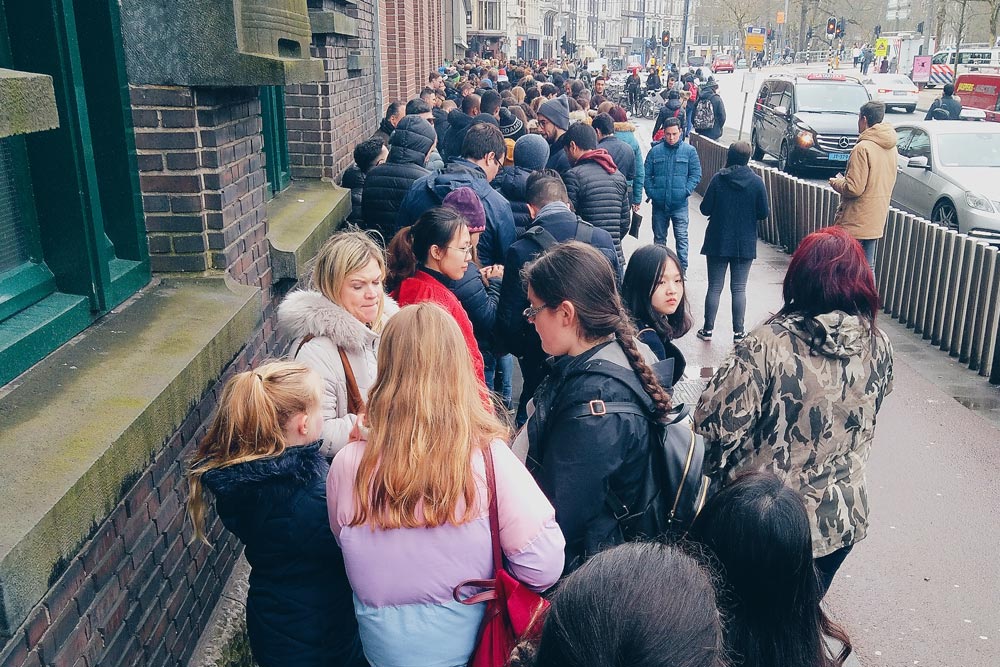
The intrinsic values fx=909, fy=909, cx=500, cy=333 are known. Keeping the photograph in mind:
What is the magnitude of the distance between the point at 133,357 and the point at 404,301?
1.77 metres

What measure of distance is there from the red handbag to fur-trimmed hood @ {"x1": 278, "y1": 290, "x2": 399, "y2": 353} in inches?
45.6

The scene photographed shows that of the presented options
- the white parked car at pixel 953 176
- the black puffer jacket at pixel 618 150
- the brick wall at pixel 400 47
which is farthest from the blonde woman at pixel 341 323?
the white parked car at pixel 953 176

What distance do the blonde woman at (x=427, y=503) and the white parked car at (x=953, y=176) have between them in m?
11.2

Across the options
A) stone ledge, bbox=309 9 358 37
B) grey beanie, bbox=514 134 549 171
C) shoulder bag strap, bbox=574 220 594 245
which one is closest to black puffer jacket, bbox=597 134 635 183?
grey beanie, bbox=514 134 549 171

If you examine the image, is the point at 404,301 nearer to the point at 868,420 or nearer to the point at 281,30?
the point at 281,30

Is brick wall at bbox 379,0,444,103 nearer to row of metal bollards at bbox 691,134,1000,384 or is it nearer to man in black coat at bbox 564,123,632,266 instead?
man in black coat at bbox 564,123,632,266

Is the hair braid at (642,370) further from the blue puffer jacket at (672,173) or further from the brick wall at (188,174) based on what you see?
the blue puffer jacket at (672,173)

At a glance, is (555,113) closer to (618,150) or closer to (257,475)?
(618,150)

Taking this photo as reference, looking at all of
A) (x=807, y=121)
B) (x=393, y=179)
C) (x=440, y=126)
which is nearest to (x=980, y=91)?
(x=807, y=121)

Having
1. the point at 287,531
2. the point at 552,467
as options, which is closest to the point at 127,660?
the point at 287,531

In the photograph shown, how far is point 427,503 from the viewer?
88.4 inches

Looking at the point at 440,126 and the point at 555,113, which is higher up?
the point at 555,113

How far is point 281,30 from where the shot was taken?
395cm

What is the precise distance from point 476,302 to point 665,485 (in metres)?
2.35
